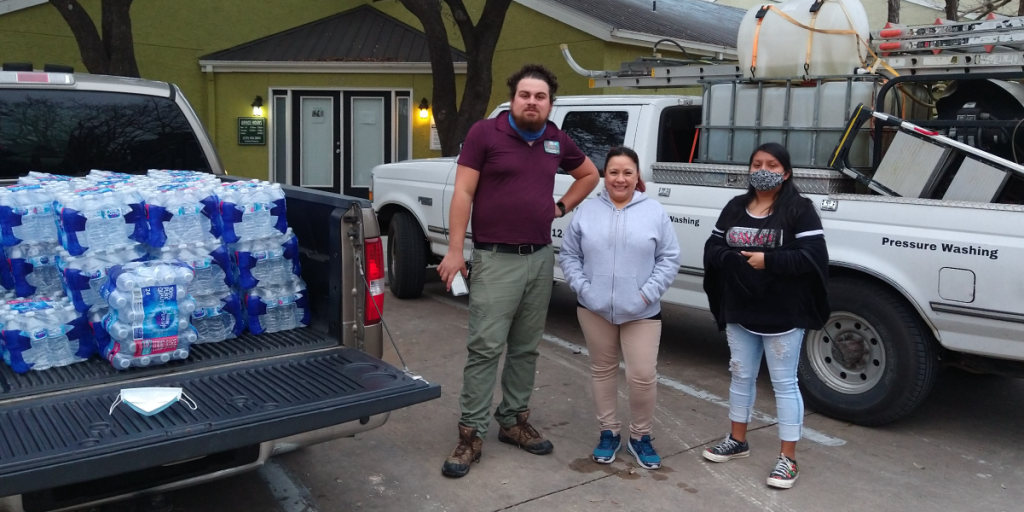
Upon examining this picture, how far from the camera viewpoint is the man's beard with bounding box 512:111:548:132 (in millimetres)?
4199

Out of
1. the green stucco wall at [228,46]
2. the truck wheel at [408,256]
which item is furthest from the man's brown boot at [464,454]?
the green stucco wall at [228,46]

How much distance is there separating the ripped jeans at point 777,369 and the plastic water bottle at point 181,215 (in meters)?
2.54

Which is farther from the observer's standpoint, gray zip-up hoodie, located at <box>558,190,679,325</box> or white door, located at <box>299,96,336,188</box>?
white door, located at <box>299,96,336,188</box>

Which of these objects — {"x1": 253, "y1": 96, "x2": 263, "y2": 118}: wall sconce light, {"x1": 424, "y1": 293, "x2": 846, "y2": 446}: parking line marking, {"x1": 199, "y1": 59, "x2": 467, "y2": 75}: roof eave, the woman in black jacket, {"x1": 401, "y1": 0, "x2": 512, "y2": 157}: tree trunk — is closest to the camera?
the woman in black jacket

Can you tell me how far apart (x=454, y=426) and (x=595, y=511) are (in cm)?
132

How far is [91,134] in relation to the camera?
4.87m

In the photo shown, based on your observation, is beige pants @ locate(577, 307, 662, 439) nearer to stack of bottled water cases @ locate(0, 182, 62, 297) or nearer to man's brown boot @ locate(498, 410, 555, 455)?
man's brown boot @ locate(498, 410, 555, 455)

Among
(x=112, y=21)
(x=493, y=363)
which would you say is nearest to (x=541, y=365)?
(x=493, y=363)

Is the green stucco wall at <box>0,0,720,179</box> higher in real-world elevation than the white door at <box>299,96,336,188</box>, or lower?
higher

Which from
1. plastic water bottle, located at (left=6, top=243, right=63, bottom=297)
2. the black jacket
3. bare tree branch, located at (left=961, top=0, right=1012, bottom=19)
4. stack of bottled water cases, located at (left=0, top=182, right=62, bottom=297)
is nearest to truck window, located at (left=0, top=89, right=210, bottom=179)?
stack of bottled water cases, located at (left=0, top=182, right=62, bottom=297)

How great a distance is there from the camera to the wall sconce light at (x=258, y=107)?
1580 cm

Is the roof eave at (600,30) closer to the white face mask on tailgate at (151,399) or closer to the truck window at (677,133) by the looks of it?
the truck window at (677,133)

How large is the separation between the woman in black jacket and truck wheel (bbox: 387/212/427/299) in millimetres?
4412

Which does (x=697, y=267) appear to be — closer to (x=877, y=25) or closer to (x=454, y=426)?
(x=454, y=426)
